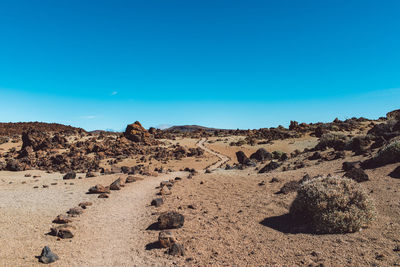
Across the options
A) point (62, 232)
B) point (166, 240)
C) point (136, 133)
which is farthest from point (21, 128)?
point (166, 240)

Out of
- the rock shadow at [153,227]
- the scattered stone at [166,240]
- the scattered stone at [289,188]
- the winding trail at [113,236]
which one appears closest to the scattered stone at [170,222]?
the rock shadow at [153,227]

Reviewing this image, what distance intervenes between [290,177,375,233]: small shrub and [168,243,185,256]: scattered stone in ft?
13.4

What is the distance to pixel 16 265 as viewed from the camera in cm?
607

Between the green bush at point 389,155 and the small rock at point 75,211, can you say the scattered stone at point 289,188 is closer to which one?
the green bush at point 389,155

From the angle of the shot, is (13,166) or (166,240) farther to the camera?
(13,166)

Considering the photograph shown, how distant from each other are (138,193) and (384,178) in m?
12.4

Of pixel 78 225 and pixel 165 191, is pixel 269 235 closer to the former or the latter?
pixel 78 225

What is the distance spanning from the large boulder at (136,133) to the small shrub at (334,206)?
108 feet

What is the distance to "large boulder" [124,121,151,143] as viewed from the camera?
38.9 metres

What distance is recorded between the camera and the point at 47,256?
251 inches

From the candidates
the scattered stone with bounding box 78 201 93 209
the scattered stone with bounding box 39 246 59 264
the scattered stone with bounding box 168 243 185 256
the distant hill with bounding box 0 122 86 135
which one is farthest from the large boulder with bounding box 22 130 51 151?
the scattered stone with bounding box 168 243 185 256

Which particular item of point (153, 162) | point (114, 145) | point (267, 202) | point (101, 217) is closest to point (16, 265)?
point (101, 217)

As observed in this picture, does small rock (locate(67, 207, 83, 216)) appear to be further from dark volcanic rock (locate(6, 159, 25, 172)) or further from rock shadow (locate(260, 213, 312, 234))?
dark volcanic rock (locate(6, 159, 25, 172))

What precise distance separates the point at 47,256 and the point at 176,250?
332 cm
